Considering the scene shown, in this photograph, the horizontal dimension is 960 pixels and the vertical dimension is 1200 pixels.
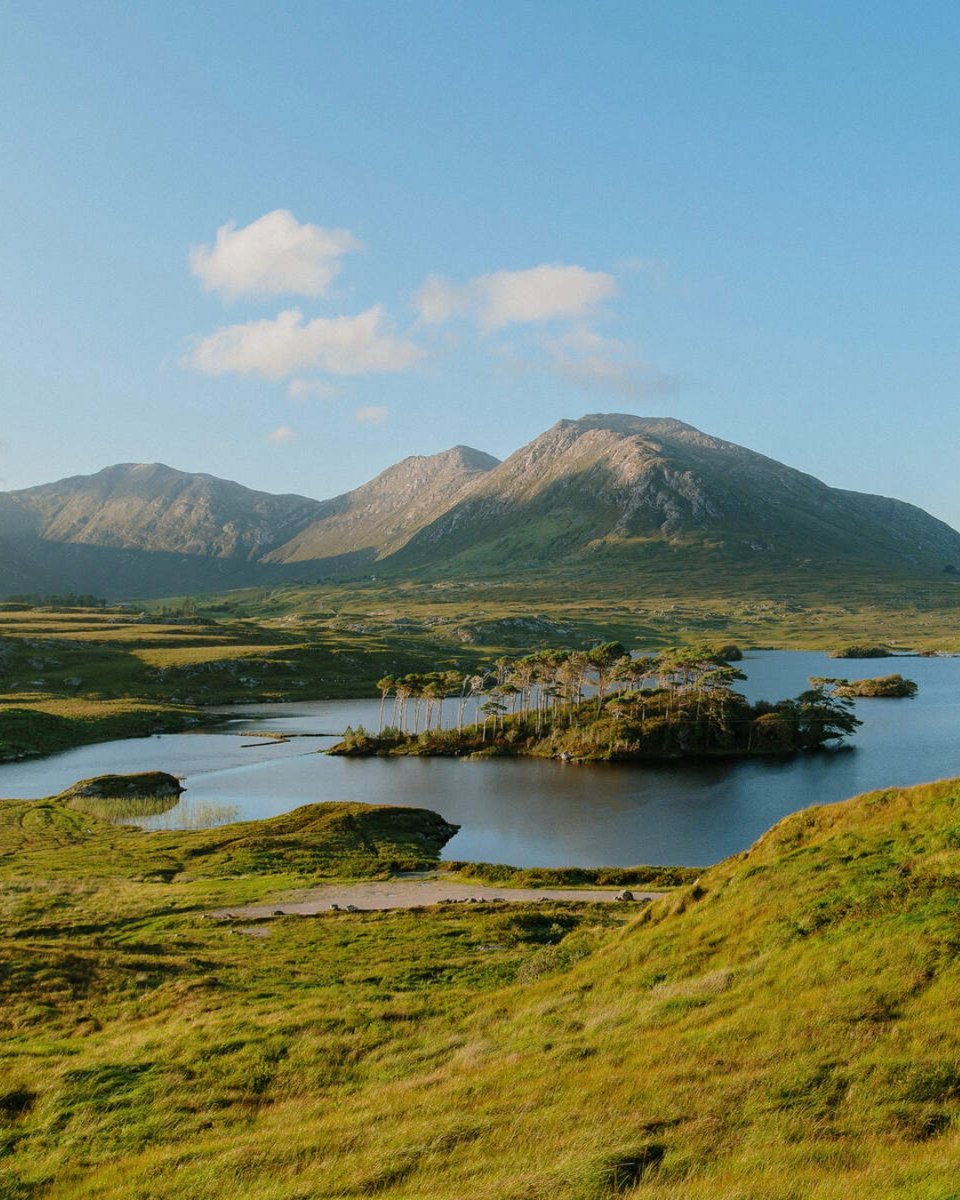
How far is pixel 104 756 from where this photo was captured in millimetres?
148000

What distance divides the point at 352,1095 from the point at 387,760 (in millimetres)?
119830

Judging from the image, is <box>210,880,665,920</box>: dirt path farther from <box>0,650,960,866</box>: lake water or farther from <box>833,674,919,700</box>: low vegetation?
<box>833,674,919,700</box>: low vegetation

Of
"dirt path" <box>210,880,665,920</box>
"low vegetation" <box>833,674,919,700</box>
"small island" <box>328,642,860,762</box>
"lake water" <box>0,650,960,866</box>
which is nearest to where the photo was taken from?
"dirt path" <box>210,880,665,920</box>

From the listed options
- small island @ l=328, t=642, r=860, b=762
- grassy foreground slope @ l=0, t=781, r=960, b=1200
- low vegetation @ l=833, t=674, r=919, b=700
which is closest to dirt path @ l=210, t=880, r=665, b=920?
grassy foreground slope @ l=0, t=781, r=960, b=1200

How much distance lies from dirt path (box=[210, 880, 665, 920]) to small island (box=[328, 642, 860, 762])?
68.7 m

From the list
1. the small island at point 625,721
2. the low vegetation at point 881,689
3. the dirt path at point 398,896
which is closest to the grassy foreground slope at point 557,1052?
the dirt path at point 398,896

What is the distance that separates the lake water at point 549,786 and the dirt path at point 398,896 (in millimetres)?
15268

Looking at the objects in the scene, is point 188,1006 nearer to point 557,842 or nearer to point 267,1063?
point 267,1063

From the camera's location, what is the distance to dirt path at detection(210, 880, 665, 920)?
5819 cm

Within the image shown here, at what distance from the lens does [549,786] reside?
4523 inches

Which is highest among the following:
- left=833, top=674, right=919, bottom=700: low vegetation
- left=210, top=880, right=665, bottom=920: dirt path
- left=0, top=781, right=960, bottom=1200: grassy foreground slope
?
left=0, top=781, right=960, bottom=1200: grassy foreground slope

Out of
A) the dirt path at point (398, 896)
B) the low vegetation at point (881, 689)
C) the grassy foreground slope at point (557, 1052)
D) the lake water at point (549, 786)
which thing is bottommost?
the lake water at point (549, 786)

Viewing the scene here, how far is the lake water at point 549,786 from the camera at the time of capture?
8669cm

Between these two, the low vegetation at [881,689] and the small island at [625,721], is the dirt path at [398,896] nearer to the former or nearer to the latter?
the small island at [625,721]
